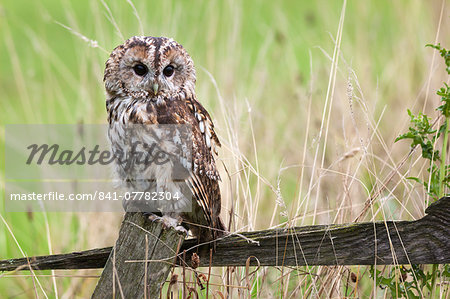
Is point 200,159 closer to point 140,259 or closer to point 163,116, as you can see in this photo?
point 163,116

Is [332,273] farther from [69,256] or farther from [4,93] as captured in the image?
[4,93]

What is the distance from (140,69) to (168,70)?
119 millimetres

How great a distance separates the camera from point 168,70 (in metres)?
2.69

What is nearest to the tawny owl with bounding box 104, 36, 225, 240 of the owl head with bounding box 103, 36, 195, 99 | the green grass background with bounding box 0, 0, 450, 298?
the owl head with bounding box 103, 36, 195, 99

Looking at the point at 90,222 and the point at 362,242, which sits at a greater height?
the point at 90,222

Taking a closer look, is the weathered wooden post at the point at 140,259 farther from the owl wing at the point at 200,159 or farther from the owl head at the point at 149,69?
the owl head at the point at 149,69

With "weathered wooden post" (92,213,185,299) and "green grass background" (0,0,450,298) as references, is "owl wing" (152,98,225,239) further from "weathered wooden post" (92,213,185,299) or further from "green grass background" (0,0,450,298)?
"green grass background" (0,0,450,298)

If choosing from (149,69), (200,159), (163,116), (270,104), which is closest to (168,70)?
(149,69)

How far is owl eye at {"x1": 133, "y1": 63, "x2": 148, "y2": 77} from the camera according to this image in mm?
2658

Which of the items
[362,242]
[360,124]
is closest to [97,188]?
[360,124]

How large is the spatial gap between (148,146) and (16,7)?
365 inches

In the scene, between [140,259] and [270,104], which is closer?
[140,259]

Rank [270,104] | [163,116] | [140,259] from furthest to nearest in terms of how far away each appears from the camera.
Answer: [270,104], [163,116], [140,259]

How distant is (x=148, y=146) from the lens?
2.60m
